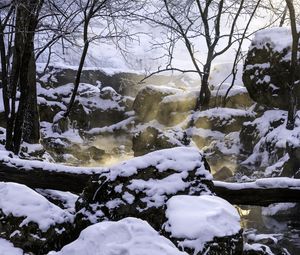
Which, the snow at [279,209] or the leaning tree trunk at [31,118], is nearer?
the snow at [279,209]

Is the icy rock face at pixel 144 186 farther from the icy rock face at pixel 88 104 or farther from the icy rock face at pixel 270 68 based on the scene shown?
the icy rock face at pixel 88 104

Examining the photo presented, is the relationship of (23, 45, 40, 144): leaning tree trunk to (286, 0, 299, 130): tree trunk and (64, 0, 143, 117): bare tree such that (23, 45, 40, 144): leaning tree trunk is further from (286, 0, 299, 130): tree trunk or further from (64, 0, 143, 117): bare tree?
(286, 0, 299, 130): tree trunk

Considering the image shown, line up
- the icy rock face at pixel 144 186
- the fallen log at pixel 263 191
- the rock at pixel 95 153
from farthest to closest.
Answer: the rock at pixel 95 153 < the fallen log at pixel 263 191 < the icy rock face at pixel 144 186

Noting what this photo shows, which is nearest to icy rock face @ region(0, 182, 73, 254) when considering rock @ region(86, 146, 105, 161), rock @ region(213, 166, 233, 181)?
rock @ region(213, 166, 233, 181)

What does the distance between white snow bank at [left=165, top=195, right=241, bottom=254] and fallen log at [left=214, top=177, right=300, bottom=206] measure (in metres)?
2.24

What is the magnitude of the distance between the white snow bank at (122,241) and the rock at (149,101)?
15.7 metres

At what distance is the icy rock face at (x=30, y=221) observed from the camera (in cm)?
440

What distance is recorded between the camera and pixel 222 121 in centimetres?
1619

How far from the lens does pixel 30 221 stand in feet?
14.7

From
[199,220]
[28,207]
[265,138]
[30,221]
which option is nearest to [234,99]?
[265,138]

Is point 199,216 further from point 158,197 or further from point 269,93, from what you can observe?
point 269,93

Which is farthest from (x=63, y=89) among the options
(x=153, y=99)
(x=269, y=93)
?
(x=269, y=93)

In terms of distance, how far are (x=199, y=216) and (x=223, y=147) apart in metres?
11.8

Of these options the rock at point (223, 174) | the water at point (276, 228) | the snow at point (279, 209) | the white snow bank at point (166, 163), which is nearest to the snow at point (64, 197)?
the white snow bank at point (166, 163)
